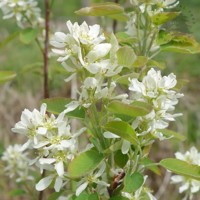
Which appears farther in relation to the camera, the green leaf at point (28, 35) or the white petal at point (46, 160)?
the green leaf at point (28, 35)

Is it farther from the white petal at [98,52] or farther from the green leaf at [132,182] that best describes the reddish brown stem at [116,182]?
the white petal at [98,52]

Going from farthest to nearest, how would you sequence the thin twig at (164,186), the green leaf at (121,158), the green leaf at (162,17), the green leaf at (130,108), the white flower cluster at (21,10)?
the thin twig at (164,186) < the white flower cluster at (21,10) < the green leaf at (162,17) < the green leaf at (121,158) < the green leaf at (130,108)

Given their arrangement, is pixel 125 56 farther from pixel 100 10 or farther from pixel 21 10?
pixel 21 10

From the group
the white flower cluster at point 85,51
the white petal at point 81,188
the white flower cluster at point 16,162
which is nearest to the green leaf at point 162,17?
the white flower cluster at point 85,51

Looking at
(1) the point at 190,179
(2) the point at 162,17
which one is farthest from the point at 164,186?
(2) the point at 162,17

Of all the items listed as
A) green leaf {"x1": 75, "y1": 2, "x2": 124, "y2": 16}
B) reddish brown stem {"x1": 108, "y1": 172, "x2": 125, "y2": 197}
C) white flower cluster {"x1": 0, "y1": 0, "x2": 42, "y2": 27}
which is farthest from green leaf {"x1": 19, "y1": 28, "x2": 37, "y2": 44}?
reddish brown stem {"x1": 108, "y1": 172, "x2": 125, "y2": 197}

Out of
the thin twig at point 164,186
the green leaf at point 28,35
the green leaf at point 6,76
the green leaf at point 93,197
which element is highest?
the green leaf at point 6,76
